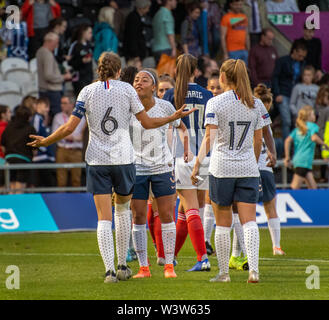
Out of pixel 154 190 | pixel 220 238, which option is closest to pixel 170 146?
pixel 154 190

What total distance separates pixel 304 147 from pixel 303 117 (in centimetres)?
59

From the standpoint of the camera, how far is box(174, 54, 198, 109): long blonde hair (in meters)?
10.7

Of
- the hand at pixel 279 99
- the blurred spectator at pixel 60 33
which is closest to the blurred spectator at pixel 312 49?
the hand at pixel 279 99

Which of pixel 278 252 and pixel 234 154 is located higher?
pixel 234 154

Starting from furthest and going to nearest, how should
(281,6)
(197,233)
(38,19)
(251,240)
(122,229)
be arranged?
(281,6) → (38,19) → (197,233) → (122,229) → (251,240)

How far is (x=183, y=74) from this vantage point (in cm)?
1072

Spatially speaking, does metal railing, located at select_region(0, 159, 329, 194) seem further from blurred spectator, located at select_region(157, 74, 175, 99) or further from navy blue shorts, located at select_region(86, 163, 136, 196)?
navy blue shorts, located at select_region(86, 163, 136, 196)

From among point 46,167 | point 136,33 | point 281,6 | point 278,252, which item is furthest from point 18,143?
point 281,6

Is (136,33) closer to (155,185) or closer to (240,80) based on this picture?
(155,185)

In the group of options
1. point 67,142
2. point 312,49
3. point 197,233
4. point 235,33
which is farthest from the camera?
point 312,49

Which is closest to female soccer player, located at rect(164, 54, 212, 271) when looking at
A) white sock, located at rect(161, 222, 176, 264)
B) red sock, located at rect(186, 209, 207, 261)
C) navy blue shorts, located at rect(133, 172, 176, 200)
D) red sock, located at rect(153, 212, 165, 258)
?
red sock, located at rect(186, 209, 207, 261)

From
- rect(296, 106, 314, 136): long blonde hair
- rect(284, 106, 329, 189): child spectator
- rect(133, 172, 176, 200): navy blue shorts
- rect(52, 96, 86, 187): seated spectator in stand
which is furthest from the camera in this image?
rect(52, 96, 86, 187): seated spectator in stand

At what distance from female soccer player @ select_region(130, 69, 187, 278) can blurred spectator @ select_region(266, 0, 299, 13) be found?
13.0 metres

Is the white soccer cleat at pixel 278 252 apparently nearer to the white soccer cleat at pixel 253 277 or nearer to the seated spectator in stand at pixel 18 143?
the white soccer cleat at pixel 253 277
